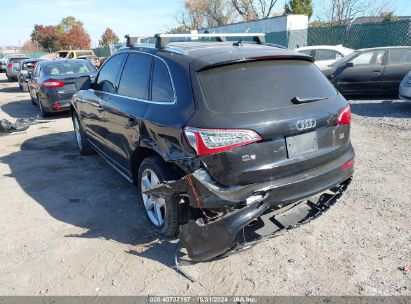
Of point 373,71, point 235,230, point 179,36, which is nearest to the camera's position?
point 235,230

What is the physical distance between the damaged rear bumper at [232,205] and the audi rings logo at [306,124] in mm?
392

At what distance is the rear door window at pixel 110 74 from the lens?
4.70 meters

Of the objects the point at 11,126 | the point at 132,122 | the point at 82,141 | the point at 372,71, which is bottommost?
the point at 11,126

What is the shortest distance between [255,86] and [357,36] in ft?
54.6

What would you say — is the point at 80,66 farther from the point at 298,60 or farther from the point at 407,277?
the point at 407,277

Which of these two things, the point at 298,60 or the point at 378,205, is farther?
the point at 378,205

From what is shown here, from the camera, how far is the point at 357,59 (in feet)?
34.5

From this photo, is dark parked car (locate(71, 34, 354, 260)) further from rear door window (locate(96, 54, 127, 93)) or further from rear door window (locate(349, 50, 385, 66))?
rear door window (locate(349, 50, 385, 66))

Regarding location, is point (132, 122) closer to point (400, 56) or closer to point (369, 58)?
point (369, 58)

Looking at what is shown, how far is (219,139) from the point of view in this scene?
279 cm

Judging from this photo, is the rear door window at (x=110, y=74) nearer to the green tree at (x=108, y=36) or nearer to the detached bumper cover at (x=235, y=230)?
the detached bumper cover at (x=235, y=230)

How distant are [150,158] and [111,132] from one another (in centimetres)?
128

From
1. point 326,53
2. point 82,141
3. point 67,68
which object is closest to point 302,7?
point 326,53

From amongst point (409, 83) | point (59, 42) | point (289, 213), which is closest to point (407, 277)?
point (289, 213)
